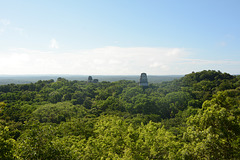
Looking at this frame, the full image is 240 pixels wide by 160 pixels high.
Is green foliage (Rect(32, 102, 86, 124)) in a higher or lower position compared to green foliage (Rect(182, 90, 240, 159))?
lower

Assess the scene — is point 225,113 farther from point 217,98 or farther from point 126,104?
point 126,104

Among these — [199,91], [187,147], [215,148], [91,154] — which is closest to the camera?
[215,148]

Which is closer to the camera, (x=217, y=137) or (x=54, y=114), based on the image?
(x=217, y=137)

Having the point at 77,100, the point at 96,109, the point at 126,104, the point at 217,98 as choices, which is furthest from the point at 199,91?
the point at 217,98

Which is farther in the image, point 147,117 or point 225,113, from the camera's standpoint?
point 147,117

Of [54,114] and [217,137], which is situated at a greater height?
[217,137]

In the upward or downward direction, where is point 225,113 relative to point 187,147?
upward

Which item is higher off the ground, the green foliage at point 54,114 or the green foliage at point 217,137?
the green foliage at point 217,137

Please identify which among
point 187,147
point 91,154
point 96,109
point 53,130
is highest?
point 53,130

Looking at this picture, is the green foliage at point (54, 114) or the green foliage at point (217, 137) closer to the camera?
the green foliage at point (217, 137)

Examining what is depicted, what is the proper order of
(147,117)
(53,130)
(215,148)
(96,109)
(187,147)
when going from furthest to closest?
(96,109) → (147,117) → (53,130) → (187,147) → (215,148)

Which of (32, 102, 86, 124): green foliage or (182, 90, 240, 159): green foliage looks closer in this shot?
(182, 90, 240, 159): green foliage
